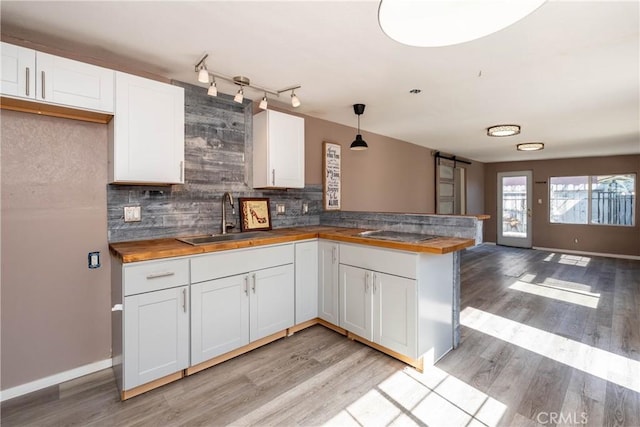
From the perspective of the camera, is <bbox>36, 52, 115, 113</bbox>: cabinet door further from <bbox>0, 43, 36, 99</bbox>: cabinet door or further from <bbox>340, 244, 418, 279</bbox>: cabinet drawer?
<bbox>340, 244, 418, 279</bbox>: cabinet drawer

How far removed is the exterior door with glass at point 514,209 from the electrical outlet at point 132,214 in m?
8.83

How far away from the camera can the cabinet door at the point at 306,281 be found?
2.79m

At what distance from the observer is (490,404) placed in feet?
6.08

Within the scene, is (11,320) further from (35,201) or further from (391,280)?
(391,280)

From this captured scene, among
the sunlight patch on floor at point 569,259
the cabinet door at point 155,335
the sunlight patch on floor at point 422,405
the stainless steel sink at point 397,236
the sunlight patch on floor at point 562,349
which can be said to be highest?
the stainless steel sink at point 397,236

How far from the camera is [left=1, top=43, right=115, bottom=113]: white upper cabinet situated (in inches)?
66.7

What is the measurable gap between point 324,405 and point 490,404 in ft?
3.38

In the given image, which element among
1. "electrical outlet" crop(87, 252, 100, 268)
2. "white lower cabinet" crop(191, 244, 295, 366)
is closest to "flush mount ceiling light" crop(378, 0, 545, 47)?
"white lower cabinet" crop(191, 244, 295, 366)

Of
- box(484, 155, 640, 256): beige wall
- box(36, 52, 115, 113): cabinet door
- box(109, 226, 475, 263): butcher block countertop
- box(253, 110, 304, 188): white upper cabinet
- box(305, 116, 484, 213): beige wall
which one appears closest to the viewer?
box(36, 52, 115, 113): cabinet door

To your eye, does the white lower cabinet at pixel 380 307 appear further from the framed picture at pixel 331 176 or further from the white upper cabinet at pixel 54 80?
the white upper cabinet at pixel 54 80

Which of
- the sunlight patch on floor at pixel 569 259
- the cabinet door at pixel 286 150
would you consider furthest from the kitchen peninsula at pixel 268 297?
the sunlight patch on floor at pixel 569 259

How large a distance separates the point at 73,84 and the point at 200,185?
1.15m

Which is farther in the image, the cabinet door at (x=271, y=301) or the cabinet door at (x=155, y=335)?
the cabinet door at (x=271, y=301)

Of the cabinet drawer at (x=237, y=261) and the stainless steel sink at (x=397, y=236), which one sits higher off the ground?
the stainless steel sink at (x=397, y=236)
